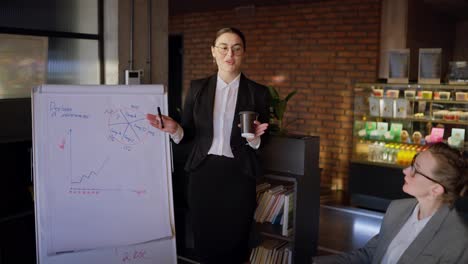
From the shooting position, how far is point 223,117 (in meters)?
2.46

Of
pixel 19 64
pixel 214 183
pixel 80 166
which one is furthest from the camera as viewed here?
pixel 19 64

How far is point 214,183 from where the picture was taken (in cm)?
247

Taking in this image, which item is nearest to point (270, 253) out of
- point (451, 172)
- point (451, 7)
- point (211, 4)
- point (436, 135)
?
point (451, 172)

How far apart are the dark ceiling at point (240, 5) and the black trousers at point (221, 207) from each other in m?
4.30

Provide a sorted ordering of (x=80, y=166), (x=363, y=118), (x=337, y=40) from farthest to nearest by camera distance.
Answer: (x=337, y=40) < (x=363, y=118) < (x=80, y=166)

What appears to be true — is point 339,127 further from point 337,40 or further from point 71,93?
point 71,93

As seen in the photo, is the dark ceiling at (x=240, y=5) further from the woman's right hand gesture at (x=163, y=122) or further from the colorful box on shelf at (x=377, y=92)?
the woman's right hand gesture at (x=163, y=122)

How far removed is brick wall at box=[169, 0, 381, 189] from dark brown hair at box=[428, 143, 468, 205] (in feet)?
13.9

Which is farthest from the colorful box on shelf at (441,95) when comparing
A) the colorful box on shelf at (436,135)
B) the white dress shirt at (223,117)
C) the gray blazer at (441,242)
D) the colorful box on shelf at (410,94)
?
the gray blazer at (441,242)

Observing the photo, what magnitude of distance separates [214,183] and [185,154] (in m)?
0.91

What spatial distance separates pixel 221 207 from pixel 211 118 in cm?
45

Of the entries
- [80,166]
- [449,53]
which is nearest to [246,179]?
[80,166]

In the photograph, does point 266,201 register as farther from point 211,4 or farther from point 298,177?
point 211,4

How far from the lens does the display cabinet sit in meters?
4.82
